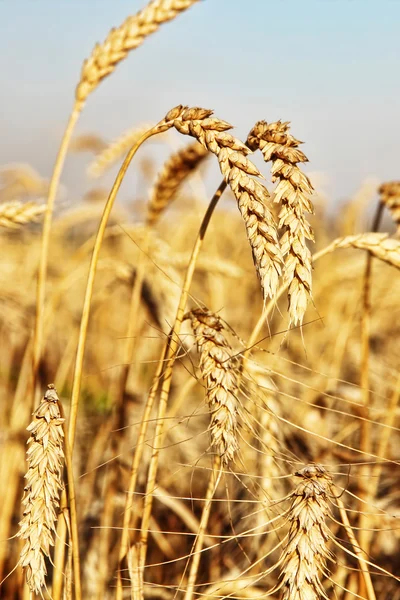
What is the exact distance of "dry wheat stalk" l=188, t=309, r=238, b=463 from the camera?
3.57 feet

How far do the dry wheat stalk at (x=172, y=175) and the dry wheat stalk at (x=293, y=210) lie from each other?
1023 mm

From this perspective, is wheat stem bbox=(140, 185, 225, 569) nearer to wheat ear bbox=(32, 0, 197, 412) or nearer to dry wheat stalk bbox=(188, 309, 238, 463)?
dry wheat stalk bbox=(188, 309, 238, 463)

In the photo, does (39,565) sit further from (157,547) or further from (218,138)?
(157,547)

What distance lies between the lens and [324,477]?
0.98 metres

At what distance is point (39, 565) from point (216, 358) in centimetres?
44

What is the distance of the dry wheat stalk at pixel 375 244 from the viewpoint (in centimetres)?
150

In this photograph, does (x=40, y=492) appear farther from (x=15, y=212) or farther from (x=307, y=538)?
(x=15, y=212)

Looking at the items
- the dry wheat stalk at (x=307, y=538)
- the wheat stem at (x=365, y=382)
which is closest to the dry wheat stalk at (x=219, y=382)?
the dry wheat stalk at (x=307, y=538)

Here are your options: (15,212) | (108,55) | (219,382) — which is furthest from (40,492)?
(108,55)

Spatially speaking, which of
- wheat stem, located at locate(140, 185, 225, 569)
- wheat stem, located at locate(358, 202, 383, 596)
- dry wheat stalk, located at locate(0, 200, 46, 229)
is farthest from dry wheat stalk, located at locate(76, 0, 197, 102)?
wheat stem, located at locate(358, 202, 383, 596)

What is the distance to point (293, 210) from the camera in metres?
0.96

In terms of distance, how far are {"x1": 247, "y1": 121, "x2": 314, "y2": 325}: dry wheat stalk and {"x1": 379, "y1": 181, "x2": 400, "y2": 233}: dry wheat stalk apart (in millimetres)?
976

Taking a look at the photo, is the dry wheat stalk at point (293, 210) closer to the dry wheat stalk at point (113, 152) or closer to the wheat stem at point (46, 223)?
the wheat stem at point (46, 223)

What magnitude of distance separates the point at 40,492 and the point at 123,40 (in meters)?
1.27
